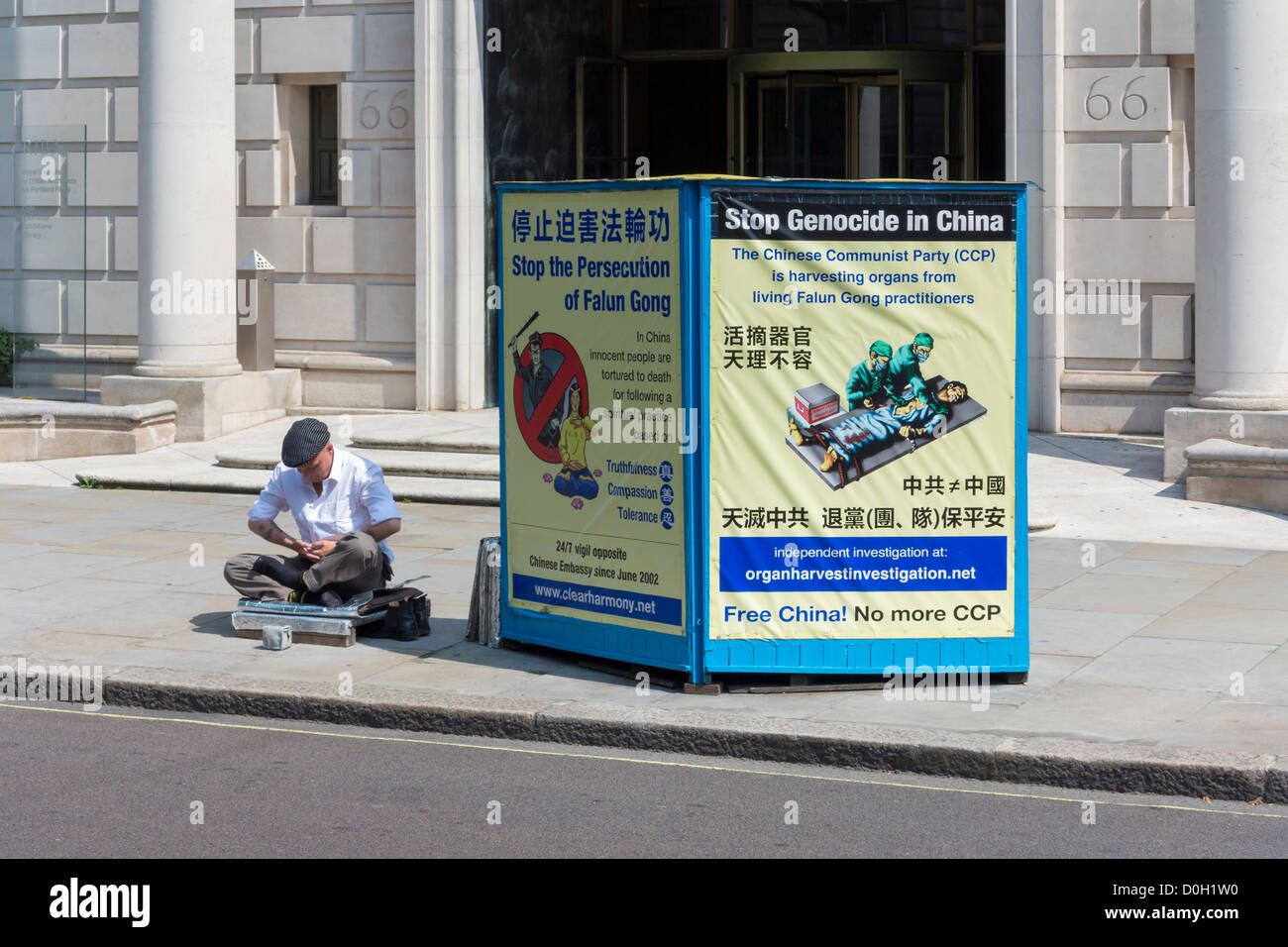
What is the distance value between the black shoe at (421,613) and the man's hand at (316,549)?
0.52 m

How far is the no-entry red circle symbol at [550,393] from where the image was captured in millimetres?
8523

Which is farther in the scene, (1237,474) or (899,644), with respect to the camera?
(1237,474)

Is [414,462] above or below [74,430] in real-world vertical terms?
below

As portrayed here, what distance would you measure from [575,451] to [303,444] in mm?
1510

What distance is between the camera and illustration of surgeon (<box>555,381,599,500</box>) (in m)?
8.49

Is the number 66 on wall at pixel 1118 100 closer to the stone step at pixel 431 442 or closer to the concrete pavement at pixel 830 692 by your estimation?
the concrete pavement at pixel 830 692

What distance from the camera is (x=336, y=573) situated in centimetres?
922

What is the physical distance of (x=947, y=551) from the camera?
319 inches

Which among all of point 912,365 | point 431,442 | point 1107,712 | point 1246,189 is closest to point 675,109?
point 431,442

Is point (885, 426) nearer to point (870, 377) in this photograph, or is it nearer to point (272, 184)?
point (870, 377)

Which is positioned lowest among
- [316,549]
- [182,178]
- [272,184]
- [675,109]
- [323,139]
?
[316,549]

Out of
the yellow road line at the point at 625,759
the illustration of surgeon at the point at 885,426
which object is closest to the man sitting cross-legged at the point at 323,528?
the yellow road line at the point at 625,759

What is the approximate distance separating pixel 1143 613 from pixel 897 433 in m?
2.48
